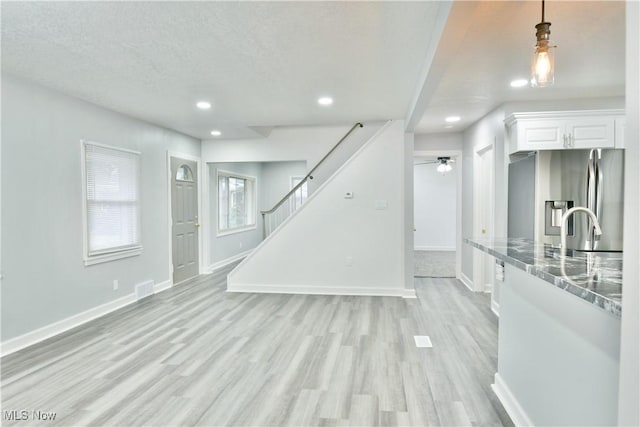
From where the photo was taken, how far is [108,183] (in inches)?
168

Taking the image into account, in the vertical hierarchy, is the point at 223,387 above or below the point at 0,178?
below

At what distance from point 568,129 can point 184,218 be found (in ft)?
17.9

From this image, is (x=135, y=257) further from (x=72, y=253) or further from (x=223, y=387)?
(x=223, y=387)

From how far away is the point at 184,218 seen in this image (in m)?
5.88

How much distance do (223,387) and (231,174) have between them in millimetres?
5624

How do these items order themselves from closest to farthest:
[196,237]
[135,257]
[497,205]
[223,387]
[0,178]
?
1. [223,387]
2. [0,178]
3. [497,205]
4. [135,257]
5. [196,237]

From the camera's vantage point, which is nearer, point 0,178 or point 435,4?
point 435,4

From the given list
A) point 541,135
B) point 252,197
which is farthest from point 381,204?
point 252,197

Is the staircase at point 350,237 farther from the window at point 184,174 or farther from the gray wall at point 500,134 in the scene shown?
the window at point 184,174

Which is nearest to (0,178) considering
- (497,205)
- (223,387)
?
(223,387)

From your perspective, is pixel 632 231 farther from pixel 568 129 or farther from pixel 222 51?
pixel 568 129

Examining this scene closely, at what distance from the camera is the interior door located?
563 centimetres

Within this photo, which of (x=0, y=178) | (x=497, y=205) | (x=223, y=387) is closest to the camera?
(x=223, y=387)

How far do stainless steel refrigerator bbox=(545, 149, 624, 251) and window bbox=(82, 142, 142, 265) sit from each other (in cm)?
500
